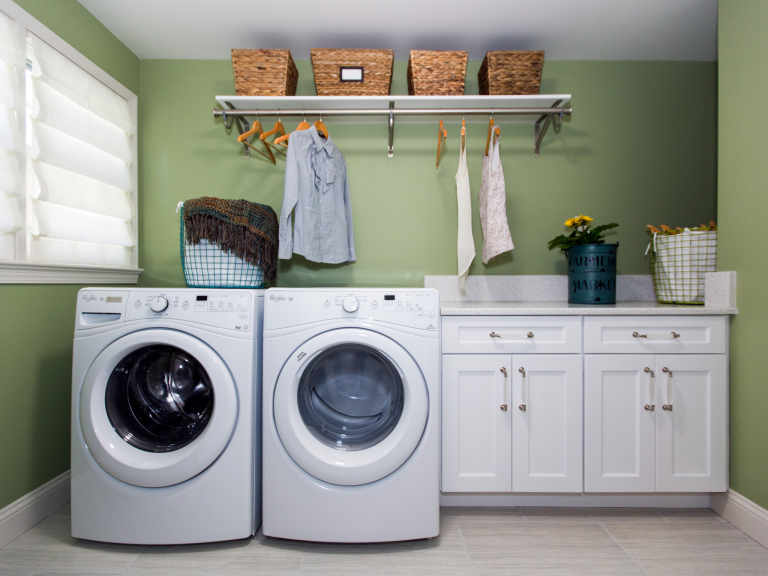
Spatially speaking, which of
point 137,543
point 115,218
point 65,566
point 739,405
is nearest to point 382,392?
point 137,543

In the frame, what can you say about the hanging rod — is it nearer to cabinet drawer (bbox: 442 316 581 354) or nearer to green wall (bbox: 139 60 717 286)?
green wall (bbox: 139 60 717 286)

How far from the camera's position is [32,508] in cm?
157

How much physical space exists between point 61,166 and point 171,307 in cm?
87

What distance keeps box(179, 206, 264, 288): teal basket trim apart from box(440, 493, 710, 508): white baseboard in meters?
1.30

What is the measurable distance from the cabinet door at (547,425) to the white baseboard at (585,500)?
157 mm

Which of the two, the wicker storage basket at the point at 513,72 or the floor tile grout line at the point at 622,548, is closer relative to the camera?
the floor tile grout line at the point at 622,548

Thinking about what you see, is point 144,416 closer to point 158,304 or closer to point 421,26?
point 158,304

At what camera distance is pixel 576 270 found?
1878mm

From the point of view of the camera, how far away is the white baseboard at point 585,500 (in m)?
1.73

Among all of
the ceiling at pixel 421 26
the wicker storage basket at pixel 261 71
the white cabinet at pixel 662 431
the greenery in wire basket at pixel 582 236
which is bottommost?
the white cabinet at pixel 662 431

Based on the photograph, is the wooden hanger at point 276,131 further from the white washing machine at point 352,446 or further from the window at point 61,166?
the white washing machine at point 352,446

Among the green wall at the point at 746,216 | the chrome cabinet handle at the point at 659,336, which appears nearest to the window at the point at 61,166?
the chrome cabinet handle at the point at 659,336

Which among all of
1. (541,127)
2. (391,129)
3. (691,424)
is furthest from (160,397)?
(541,127)

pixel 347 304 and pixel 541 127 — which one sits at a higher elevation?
pixel 541 127
